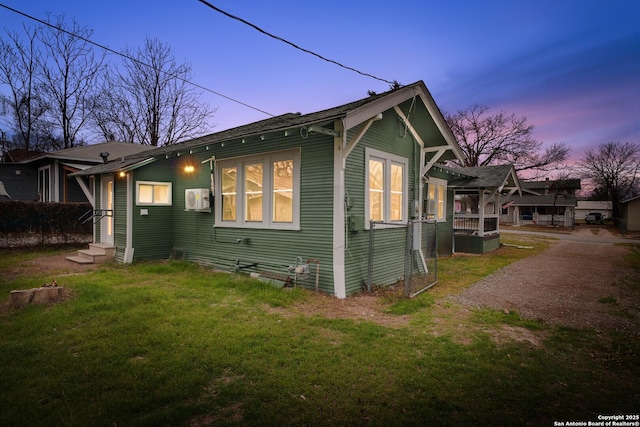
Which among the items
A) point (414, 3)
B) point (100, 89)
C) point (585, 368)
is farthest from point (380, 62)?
point (100, 89)

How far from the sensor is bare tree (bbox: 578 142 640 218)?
1736 inches

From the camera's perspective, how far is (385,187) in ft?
24.8

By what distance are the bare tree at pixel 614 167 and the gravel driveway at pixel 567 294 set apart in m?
46.9

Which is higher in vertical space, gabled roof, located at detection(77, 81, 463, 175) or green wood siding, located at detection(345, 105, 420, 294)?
gabled roof, located at detection(77, 81, 463, 175)

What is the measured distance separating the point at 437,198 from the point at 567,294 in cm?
634

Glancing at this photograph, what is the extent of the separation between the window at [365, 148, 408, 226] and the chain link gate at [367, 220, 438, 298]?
1.04 ft

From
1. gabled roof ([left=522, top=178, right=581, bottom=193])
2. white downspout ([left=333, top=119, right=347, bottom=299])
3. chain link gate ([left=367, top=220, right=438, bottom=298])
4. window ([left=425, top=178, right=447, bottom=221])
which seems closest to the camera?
white downspout ([left=333, top=119, right=347, bottom=299])

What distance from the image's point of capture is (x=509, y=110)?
33969 mm

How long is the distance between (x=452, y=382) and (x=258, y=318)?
9.42ft

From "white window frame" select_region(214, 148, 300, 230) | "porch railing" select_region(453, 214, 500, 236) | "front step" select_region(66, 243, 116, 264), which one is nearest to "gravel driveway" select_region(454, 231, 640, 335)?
"porch railing" select_region(453, 214, 500, 236)

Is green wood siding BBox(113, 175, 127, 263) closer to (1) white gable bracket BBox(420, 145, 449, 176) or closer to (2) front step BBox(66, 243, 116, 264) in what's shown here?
(2) front step BBox(66, 243, 116, 264)

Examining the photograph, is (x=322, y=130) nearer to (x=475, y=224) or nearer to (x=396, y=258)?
(x=396, y=258)

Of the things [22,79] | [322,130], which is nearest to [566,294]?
[322,130]

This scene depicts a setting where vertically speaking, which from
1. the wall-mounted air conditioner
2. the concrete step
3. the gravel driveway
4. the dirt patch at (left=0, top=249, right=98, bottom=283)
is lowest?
the gravel driveway
